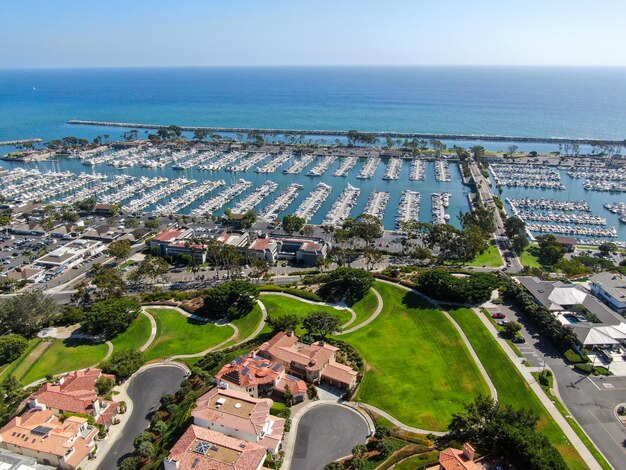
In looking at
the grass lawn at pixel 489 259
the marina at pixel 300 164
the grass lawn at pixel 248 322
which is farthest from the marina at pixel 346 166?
the grass lawn at pixel 248 322

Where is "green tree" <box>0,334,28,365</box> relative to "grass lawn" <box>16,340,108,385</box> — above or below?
above

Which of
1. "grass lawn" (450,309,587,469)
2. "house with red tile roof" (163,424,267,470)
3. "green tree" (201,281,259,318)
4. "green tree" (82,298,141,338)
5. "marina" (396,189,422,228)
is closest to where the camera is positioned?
"house with red tile roof" (163,424,267,470)

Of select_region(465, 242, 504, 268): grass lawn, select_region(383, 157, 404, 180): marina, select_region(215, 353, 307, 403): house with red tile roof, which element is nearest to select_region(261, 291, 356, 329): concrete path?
select_region(215, 353, 307, 403): house with red tile roof

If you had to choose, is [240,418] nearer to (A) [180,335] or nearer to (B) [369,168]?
(A) [180,335]

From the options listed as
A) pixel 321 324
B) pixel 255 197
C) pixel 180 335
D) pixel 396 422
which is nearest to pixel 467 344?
pixel 396 422

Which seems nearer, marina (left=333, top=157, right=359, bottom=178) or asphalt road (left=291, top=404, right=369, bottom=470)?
asphalt road (left=291, top=404, right=369, bottom=470)

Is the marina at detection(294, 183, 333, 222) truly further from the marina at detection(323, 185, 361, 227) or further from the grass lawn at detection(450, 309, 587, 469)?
the grass lawn at detection(450, 309, 587, 469)

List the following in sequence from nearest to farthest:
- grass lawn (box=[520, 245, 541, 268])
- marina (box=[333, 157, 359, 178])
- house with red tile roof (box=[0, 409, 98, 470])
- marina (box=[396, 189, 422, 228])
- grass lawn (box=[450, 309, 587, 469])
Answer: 1. house with red tile roof (box=[0, 409, 98, 470])
2. grass lawn (box=[450, 309, 587, 469])
3. grass lawn (box=[520, 245, 541, 268])
4. marina (box=[396, 189, 422, 228])
5. marina (box=[333, 157, 359, 178])
